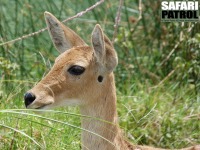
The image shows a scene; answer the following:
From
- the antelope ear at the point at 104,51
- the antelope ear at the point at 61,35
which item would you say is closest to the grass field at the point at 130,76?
the antelope ear at the point at 61,35

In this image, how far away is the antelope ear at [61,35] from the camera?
558 cm

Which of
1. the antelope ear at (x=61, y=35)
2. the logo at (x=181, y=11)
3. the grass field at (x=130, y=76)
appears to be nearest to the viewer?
the antelope ear at (x=61, y=35)

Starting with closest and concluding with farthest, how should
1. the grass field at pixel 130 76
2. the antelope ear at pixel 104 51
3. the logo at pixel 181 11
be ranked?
the antelope ear at pixel 104 51, the grass field at pixel 130 76, the logo at pixel 181 11

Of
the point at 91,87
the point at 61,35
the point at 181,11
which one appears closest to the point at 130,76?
the point at 181,11

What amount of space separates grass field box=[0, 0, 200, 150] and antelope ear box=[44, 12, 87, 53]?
26 cm

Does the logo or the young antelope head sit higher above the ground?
the logo

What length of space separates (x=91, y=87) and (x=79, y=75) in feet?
0.38

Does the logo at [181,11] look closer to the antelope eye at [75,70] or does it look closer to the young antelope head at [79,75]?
the young antelope head at [79,75]

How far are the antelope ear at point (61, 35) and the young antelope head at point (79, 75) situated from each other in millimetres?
193

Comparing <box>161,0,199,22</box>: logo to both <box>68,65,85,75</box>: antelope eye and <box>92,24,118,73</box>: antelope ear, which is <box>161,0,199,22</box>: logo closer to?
<box>92,24,118,73</box>: antelope ear

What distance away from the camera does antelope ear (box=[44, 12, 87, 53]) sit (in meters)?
5.58

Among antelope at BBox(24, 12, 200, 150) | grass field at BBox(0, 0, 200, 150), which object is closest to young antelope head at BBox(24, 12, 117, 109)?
antelope at BBox(24, 12, 200, 150)

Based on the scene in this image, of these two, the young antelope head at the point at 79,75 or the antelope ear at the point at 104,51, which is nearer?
the young antelope head at the point at 79,75

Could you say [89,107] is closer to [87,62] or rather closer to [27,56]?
[87,62]
